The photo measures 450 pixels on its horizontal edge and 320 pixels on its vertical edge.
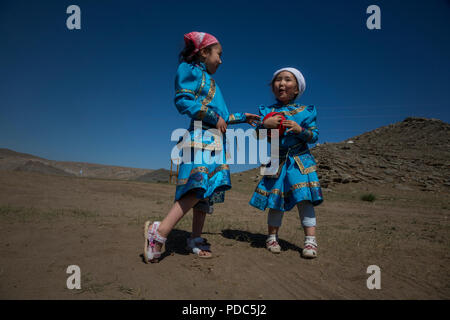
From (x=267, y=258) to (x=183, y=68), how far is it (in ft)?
6.40

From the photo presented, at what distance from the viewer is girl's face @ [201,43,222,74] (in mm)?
2477

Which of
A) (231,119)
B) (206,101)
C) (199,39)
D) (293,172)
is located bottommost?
(293,172)

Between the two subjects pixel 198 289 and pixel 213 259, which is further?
pixel 213 259

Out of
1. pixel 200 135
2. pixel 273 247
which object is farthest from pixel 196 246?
pixel 200 135

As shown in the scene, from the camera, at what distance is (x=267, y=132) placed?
2.74 m

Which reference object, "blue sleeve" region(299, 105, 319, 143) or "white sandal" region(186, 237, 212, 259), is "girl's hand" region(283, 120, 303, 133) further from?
"white sandal" region(186, 237, 212, 259)

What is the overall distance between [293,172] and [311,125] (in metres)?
0.58

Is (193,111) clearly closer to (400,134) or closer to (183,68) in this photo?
(183,68)

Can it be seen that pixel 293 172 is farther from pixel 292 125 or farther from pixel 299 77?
pixel 299 77

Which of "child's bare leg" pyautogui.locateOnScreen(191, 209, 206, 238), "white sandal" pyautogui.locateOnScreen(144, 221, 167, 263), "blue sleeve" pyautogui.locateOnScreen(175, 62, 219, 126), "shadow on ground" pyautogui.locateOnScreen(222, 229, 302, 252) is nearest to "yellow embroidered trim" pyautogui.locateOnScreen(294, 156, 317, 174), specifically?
"shadow on ground" pyautogui.locateOnScreen(222, 229, 302, 252)

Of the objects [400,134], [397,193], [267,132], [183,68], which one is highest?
[400,134]

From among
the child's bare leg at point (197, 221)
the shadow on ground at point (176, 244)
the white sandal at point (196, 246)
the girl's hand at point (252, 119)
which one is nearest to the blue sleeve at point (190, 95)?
the girl's hand at point (252, 119)

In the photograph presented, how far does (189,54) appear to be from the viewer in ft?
8.15
